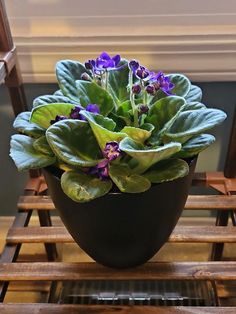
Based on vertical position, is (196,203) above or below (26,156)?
below

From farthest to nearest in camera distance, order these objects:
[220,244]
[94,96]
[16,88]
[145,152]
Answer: [220,244] → [16,88] → [94,96] → [145,152]

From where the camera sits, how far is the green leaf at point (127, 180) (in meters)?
0.53

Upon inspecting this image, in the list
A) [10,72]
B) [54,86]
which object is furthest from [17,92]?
[54,86]

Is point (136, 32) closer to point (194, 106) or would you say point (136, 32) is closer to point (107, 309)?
point (194, 106)

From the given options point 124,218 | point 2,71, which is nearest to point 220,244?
point 124,218

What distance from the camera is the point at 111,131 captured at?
1.80ft

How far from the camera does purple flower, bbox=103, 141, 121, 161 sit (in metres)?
0.52

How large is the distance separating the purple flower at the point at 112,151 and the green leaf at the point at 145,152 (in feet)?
0.05

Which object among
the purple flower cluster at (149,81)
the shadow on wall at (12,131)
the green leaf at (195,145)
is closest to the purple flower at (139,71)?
the purple flower cluster at (149,81)

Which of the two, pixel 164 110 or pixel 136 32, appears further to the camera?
pixel 136 32

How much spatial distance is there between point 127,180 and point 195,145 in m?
0.11

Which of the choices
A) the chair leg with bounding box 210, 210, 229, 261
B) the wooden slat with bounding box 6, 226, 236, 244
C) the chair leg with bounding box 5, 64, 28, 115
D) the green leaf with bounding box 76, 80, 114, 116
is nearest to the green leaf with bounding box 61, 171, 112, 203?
the green leaf with bounding box 76, 80, 114, 116

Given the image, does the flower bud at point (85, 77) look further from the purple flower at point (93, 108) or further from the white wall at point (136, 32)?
the white wall at point (136, 32)

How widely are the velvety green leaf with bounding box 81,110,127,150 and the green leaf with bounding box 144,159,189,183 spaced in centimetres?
6
